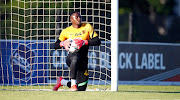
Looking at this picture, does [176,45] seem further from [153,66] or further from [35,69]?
[35,69]

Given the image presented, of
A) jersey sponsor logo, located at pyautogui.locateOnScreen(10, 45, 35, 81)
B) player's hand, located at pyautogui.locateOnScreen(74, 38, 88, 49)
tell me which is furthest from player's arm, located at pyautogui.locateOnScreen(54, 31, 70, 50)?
jersey sponsor logo, located at pyautogui.locateOnScreen(10, 45, 35, 81)

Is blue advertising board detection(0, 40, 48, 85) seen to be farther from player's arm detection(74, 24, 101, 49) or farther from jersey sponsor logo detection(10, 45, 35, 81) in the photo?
player's arm detection(74, 24, 101, 49)

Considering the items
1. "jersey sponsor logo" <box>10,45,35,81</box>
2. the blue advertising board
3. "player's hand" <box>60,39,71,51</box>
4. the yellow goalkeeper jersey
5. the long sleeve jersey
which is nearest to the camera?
"player's hand" <box>60,39,71,51</box>

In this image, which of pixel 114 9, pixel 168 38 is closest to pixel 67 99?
pixel 114 9

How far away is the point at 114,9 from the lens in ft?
30.1

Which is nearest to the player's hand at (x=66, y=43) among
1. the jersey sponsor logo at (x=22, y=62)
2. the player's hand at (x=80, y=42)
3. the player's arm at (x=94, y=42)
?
the player's hand at (x=80, y=42)

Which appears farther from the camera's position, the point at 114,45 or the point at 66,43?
the point at 114,45

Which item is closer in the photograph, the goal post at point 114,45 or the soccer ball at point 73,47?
the soccer ball at point 73,47

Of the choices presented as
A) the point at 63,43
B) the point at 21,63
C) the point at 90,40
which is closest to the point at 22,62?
→ the point at 21,63

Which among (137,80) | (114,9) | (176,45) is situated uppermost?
(114,9)

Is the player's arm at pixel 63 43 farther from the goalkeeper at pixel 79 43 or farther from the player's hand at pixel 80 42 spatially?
the player's hand at pixel 80 42

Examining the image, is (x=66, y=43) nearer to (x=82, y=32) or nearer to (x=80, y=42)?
(x=80, y=42)

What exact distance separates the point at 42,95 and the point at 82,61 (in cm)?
143

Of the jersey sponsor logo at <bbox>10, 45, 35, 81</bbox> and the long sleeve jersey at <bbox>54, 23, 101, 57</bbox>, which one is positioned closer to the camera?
the long sleeve jersey at <bbox>54, 23, 101, 57</bbox>
